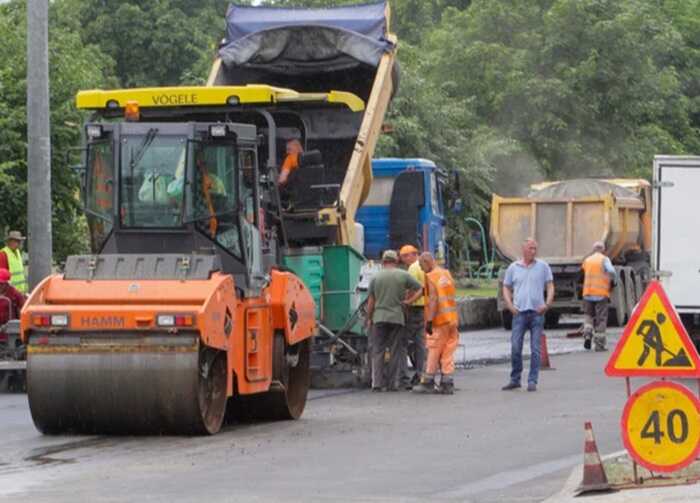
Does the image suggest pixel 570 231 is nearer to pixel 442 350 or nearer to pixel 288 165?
pixel 442 350

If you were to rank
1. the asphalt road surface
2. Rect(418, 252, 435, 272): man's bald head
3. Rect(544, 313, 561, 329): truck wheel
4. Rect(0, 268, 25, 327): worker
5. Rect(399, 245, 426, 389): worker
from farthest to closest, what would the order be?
Rect(544, 313, 561, 329): truck wheel
Rect(0, 268, 25, 327): worker
Rect(418, 252, 435, 272): man's bald head
Rect(399, 245, 426, 389): worker
the asphalt road surface

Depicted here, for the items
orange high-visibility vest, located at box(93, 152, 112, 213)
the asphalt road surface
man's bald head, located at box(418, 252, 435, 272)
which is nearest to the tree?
man's bald head, located at box(418, 252, 435, 272)

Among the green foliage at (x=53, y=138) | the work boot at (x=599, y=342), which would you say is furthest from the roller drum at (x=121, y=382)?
the work boot at (x=599, y=342)

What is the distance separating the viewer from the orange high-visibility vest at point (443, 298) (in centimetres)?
2080

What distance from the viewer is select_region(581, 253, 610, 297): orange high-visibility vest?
93.6 feet

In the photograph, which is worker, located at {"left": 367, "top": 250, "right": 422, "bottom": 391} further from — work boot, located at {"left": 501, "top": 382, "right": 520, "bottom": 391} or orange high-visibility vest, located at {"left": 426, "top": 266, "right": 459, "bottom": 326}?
work boot, located at {"left": 501, "top": 382, "right": 520, "bottom": 391}

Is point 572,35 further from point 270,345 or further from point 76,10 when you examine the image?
point 270,345

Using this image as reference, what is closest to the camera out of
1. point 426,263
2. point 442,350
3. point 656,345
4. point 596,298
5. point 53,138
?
point 656,345

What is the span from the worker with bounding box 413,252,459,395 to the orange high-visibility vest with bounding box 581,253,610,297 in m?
7.69

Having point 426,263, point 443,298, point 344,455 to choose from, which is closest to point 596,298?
point 426,263

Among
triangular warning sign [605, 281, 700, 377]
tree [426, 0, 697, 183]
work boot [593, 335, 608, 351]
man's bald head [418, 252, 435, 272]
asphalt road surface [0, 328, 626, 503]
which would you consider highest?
tree [426, 0, 697, 183]

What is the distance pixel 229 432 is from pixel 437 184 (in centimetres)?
1137

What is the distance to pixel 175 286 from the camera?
50.2 ft

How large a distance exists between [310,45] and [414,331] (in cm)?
415
